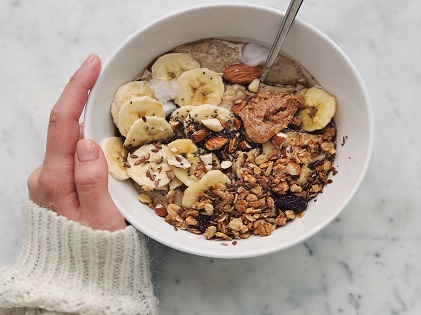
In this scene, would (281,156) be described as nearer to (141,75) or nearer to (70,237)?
(141,75)

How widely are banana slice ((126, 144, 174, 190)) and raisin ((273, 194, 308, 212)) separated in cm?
21

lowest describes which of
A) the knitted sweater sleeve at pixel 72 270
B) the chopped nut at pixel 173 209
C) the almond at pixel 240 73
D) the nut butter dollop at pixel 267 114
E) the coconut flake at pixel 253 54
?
the knitted sweater sleeve at pixel 72 270

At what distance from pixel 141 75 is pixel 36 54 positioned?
10.8 inches

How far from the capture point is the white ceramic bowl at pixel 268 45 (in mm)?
1135

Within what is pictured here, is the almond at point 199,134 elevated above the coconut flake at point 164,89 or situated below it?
below

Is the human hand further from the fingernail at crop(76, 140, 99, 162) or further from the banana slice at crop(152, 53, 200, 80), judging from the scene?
the banana slice at crop(152, 53, 200, 80)

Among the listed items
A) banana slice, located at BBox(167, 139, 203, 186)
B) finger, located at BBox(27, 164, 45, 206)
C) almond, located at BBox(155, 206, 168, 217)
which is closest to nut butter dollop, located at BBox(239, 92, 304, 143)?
banana slice, located at BBox(167, 139, 203, 186)

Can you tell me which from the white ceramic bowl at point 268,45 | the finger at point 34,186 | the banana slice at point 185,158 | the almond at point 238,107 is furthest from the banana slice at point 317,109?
the finger at point 34,186

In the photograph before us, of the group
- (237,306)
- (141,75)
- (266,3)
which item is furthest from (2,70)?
(237,306)

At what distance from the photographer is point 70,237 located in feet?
3.68

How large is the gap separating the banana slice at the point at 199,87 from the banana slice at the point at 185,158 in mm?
88

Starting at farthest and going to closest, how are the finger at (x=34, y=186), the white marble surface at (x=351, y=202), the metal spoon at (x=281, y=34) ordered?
the white marble surface at (x=351, y=202) → the finger at (x=34, y=186) → the metal spoon at (x=281, y=34)

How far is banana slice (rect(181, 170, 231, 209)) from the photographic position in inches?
45.8

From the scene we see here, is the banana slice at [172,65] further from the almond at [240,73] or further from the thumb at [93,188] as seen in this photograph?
the thumb at [93,188]
